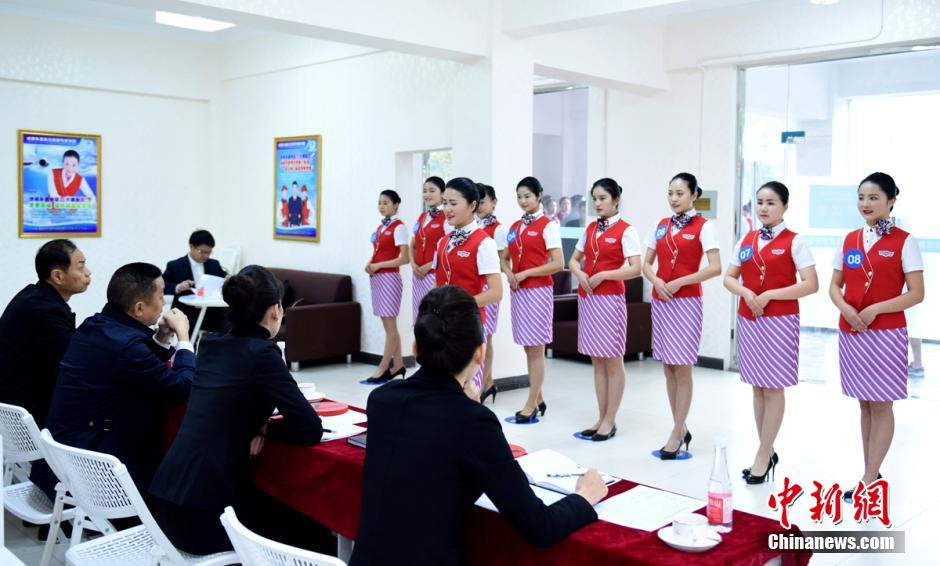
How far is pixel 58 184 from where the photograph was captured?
9516 mm

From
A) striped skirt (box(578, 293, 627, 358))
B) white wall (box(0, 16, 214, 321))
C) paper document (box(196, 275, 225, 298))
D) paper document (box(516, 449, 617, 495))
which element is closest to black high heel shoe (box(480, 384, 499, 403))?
striped skirt (box(578, 293, 627, 358))

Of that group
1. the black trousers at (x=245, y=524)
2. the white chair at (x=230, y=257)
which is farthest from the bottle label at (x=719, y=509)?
the white chair at (x=230, y=257)

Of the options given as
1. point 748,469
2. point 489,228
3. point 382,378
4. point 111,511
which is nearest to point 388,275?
point 382,378

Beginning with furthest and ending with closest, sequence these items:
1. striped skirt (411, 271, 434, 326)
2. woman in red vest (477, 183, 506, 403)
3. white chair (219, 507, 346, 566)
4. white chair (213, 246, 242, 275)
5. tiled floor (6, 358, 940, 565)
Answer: white chair (213, 246, 242, 275), striped skirt (411, 271, 434, 326), woman in red vest (477, 183, 506, 403), tiled floor (6, 358, 940, 565), white chair (219, 507, 346, 566)

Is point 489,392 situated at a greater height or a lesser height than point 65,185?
lesser

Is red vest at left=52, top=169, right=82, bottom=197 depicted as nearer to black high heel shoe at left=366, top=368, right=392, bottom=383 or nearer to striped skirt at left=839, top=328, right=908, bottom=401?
black high heel shoe at left=366, top=368, right=392, bottom=383

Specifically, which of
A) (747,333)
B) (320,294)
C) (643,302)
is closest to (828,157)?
(643,302)

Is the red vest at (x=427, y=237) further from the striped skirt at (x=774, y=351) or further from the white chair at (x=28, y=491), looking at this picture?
the white chair at (x=28, y=491)

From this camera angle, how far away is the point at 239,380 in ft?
8.86

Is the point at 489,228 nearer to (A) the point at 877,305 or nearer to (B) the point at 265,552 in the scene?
(A) the point at 877,305

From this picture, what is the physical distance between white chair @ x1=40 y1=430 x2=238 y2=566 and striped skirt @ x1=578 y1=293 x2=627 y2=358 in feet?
10.9

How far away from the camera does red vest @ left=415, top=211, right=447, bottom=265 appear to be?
7.21 meters

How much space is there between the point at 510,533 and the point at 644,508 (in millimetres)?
401

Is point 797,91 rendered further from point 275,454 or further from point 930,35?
point 275,454
